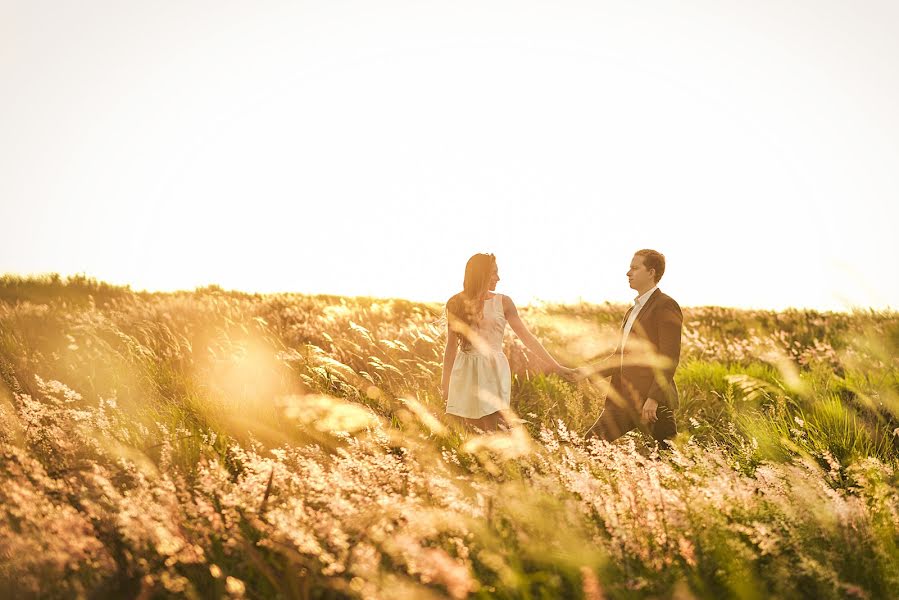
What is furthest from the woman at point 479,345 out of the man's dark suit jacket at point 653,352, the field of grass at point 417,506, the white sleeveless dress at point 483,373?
the man's dark suit jacket at point 653,352

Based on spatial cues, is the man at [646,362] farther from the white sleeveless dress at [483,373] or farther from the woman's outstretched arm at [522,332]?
the white sleeveless dress at [483,373]

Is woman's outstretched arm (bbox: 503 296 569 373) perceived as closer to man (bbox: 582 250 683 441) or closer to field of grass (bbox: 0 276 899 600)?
man (bbox: 582 250 683 441)

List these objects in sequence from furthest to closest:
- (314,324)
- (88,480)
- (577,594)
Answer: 1. (314,324)
2. (88,480)
3. (577,594)

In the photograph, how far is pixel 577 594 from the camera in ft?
8.14

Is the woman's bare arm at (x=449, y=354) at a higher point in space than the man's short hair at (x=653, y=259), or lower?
lower

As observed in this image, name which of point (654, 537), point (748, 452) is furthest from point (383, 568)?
point (748, 452)

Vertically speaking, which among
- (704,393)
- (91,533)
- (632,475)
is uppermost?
(704,393)

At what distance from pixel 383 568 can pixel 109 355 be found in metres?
6.80

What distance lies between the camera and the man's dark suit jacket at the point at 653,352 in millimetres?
4695

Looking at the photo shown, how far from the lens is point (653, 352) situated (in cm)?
479

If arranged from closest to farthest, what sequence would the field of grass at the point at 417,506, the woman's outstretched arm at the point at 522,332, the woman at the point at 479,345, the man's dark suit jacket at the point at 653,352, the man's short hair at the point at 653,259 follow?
the field of grass at the point at 417,506 → the man's dark suit jacket at the point at 653,352 → the woman at the point at 479,345 → the man's short hair at the point at 653,259 → the woman's outstretched arm at the point at 522,332

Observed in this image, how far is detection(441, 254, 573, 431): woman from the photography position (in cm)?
486

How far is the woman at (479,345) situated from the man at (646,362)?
25.9 inches

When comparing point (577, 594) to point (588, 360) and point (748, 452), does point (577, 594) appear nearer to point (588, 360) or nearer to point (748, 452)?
point (748, 452)
